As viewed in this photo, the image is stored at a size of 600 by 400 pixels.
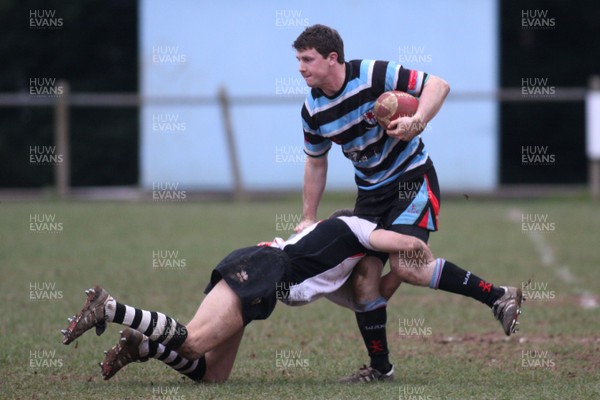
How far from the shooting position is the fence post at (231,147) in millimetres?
19219

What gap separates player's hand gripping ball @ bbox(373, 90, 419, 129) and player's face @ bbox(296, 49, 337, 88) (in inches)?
12.5

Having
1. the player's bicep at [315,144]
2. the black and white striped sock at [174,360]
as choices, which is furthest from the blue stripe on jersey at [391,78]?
the black and white striped sock at [174,360]

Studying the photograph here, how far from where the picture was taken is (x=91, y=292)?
211 inches

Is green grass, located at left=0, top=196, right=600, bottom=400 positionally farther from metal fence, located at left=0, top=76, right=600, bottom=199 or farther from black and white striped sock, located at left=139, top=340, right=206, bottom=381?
metal fence, located at left=0, top=76, right=600, bottom=199

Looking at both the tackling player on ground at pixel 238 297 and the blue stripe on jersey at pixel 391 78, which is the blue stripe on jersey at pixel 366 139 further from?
the tackling player on ground at pixel 238 297

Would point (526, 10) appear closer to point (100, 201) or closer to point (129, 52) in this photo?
point (129, 52)

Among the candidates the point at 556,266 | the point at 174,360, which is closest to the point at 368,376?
the point at 174,360

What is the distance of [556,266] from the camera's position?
36.1ft

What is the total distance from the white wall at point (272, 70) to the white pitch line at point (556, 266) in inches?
162

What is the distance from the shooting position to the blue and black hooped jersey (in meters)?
5.82

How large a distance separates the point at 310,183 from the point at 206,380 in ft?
4.23

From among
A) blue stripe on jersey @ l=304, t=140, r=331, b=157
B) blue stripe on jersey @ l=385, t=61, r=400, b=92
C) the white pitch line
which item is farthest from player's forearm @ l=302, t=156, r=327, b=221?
the white pitch line

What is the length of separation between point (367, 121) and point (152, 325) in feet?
5.15

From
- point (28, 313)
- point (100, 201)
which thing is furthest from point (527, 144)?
point (28, 313)
